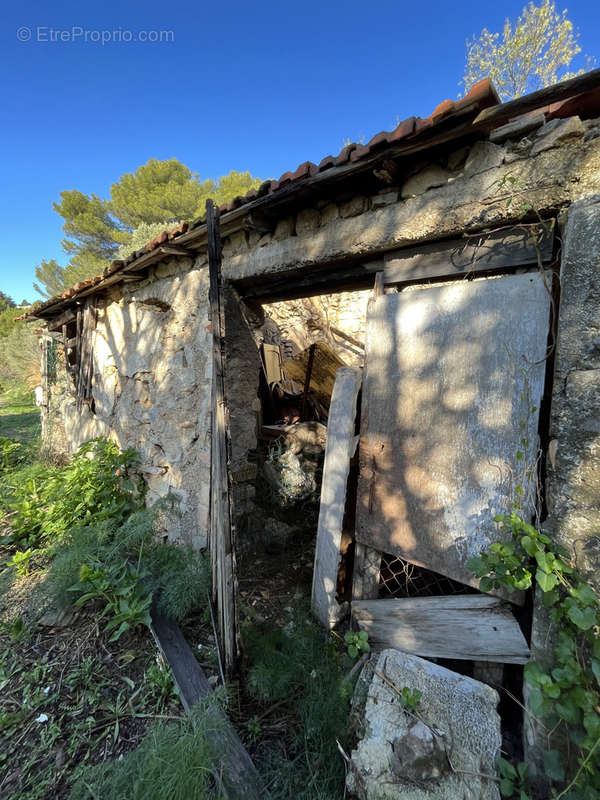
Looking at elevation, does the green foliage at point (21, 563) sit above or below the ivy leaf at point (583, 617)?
below

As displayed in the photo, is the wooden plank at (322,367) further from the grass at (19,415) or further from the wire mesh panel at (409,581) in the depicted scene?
the grass at (19,415)

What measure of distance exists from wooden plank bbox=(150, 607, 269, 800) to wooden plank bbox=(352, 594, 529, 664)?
2.68 ft

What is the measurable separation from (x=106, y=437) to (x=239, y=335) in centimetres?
272

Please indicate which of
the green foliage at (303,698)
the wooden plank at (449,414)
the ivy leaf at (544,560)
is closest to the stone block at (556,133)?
the wooden plank at (449,414)

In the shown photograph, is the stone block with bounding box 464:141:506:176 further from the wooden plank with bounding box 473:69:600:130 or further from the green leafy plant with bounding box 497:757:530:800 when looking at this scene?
the green leafy plant with bounding box 497:757:530:800

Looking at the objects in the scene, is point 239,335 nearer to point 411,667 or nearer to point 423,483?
point 423,483

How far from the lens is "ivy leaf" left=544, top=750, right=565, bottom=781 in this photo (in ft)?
4.14

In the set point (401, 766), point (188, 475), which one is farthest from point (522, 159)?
point (188, 475)

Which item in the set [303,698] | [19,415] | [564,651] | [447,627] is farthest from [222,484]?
[19,415]

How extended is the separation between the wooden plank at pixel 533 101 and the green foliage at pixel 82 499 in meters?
4.07

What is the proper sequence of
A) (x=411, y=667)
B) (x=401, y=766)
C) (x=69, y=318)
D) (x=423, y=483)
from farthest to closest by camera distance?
(x=69, y=318) → (x=423, y=483) → (x=411, y=667) → (x=401, y=766)

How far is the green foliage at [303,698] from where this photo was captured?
1.62 metres

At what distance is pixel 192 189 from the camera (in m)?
13.7

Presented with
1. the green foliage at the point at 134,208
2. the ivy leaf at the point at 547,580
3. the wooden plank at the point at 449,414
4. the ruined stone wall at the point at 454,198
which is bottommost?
the ivy leaf at the point at 547,580
